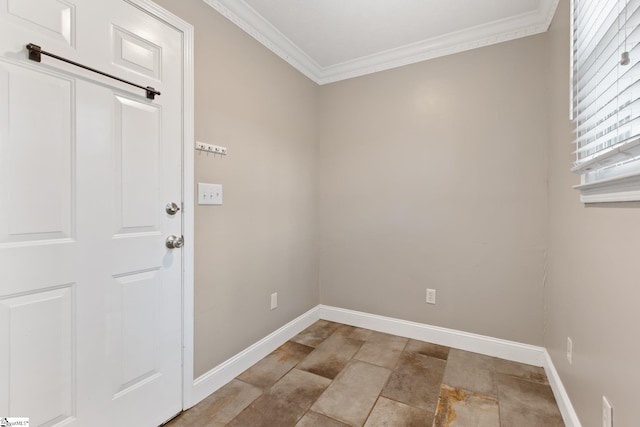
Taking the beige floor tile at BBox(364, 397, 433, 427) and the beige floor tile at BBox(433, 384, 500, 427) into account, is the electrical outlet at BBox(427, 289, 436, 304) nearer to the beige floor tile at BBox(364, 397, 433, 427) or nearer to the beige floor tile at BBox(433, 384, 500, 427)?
the beige floor tile at BBox(433, 384, 500, 427)

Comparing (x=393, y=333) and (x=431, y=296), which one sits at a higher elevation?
(x=431, y=296)

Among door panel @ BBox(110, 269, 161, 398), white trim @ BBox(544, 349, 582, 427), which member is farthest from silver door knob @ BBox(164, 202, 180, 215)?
white trim @ BBox(544, 349, 582, 427)

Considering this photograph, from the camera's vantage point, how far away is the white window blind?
90 cm

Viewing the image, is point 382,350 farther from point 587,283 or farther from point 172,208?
point 172,208

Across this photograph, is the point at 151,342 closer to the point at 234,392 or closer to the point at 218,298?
the point at 218,298

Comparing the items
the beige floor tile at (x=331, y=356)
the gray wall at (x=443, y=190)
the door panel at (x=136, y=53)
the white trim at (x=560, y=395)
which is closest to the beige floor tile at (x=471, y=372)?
the gray wall at (x=443, y=190)

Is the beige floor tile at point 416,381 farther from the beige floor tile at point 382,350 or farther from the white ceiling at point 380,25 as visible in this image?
the white ceiling at point 380,25

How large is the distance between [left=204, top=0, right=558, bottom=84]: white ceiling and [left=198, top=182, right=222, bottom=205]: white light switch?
3.66 ft

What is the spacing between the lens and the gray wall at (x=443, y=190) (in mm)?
2133

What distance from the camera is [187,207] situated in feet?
5.41

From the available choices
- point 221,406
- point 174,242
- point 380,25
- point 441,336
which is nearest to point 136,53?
point 174,242

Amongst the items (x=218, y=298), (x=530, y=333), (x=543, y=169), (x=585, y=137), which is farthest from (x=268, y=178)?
(x=530, y=333)

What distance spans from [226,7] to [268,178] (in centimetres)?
115

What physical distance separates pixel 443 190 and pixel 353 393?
1662 millimetres
